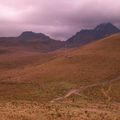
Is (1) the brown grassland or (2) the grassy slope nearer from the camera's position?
(1) the brown grassland

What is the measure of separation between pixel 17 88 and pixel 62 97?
17278 millimetres

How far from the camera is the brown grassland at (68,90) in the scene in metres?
51.0

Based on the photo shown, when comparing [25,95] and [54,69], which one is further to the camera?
[54,69]

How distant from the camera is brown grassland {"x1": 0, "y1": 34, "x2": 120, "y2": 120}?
50969 millimetres

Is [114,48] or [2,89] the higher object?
[114,48]

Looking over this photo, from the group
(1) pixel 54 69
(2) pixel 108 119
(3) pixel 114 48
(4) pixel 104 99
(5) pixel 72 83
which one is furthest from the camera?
(3) pixel 114 48

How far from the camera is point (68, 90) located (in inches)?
3563

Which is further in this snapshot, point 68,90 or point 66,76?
point 66,76

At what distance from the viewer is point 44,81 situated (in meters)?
106

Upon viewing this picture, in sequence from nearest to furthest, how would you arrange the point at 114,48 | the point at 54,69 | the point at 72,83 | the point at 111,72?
the point at 72,83, the point at 111,72, the point at 54,69, the point at 114,48

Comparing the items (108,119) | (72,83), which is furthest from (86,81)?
(108,119)

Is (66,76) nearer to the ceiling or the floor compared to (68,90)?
nearer to the ceiling

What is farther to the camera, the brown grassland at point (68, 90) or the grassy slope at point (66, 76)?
the grassy slope at point (66, 76)

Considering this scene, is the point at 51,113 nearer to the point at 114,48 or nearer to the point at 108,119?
the point at 108,119
